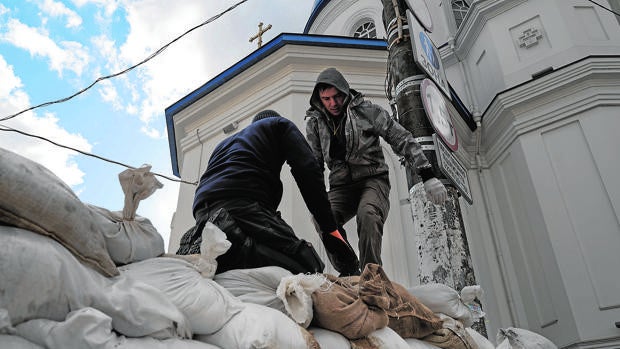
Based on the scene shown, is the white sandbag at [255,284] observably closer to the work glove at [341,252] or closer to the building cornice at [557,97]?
the work glove at [341,252]

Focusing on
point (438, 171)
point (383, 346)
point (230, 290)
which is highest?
point (438, 171)

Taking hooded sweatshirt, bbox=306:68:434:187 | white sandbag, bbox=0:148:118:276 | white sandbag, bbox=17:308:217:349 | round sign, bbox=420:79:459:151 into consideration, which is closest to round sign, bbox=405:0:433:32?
round sign, bbox=420:79:459:151

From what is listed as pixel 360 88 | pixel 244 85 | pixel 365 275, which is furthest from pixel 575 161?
pixel 365 275

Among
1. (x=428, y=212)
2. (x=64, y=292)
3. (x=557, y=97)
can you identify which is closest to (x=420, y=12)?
(x=428, y=212)

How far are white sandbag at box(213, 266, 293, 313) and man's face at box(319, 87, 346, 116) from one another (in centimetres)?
168

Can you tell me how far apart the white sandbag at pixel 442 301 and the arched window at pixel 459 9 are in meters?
9.91

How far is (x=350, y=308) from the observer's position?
5.30ft

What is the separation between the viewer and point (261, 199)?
1978mm

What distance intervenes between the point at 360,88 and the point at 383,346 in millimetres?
6147

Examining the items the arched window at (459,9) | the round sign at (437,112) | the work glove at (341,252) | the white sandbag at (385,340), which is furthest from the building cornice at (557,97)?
the white sandbag at (385,340)

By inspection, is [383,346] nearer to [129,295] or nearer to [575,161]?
[129,295]

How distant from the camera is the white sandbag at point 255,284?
162cm

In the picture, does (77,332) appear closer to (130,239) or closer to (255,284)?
(130,239)

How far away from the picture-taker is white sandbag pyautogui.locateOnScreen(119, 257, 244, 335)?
1327mm
